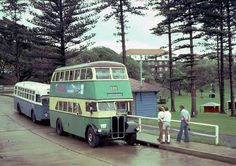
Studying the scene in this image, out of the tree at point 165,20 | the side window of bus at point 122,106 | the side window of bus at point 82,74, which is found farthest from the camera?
the tree at point 165,20

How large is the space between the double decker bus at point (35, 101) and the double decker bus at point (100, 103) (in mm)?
7367

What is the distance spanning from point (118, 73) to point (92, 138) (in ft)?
12.1

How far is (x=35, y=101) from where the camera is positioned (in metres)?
32.6

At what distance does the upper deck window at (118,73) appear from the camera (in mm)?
22609

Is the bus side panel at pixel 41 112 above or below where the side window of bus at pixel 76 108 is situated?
below

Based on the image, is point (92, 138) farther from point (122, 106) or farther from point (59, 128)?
point (59, 128)

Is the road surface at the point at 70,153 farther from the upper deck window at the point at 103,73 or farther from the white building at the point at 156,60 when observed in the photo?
the white building at the point at 156,60

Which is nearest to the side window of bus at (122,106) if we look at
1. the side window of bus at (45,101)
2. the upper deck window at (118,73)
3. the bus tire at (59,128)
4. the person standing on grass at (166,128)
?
the upper deck window at (118,73)

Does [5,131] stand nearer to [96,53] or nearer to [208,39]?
[208,39]

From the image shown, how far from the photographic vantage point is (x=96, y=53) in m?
86.6

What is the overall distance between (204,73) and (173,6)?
151 ft

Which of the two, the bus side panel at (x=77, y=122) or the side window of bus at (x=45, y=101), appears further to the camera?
the side window of bus at (x=45, y=101)

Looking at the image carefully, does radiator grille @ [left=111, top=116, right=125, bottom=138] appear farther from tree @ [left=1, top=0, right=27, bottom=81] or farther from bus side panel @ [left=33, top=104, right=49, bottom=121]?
tree @ [left=1, top=0, right=27, bottom=81]

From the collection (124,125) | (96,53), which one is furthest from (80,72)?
(96,53)
